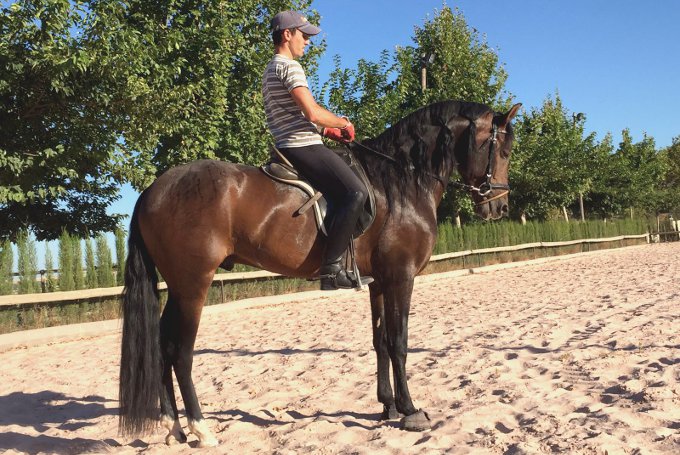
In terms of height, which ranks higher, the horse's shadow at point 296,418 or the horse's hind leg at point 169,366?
the horse's hind leg at point 169,366

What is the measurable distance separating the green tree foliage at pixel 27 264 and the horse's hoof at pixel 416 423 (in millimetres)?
9123

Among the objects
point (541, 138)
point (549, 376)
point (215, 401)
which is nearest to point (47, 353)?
point (215, 401)

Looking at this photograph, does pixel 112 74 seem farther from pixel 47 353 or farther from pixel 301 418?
pixel 301 418

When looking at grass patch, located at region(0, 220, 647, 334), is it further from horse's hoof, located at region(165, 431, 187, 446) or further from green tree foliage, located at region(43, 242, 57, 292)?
horse's hoof, located at region(165, 431, 187, 446)

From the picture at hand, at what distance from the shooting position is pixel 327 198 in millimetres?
4043

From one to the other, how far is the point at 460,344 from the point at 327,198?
3.75 m

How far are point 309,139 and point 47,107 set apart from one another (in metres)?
8.51

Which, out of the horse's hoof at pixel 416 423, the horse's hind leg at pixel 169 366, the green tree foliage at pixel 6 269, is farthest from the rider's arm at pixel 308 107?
the green tree foliage at pixel 6 269

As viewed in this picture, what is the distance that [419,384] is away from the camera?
525 cm

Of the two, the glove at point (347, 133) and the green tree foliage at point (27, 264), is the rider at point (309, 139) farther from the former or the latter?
the green tree foliage at point (27, 264)

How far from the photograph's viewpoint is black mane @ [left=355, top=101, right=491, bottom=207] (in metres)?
4.43

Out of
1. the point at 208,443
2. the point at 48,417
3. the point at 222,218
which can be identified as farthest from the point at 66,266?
the point at 222,218

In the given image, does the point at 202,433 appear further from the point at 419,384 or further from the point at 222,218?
the point at 419,384

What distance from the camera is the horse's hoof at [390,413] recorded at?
4.43m
